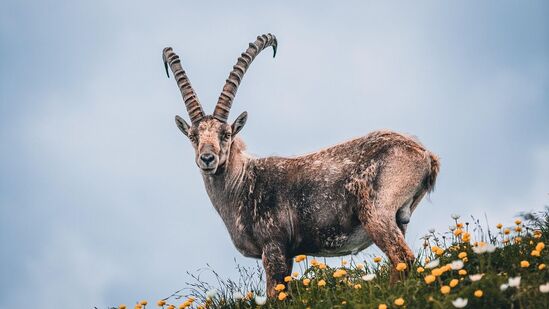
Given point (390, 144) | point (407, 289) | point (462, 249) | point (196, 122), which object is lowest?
point (407, 289)

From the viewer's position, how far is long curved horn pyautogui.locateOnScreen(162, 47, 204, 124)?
37.8ft

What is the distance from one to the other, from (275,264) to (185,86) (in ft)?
10.9

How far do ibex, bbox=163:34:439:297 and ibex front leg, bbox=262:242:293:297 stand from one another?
0.01 metres

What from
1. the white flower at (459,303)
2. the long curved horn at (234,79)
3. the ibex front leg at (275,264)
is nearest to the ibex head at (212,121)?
the long curved horn at (234,79)

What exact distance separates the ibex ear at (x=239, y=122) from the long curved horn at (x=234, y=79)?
174mm

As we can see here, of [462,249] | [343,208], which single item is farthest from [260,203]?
[462,249]

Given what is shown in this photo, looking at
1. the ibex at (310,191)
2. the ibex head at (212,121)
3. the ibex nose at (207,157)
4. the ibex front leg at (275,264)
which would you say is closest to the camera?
the ibex at (310,191)

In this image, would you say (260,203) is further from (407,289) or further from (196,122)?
(407,289)

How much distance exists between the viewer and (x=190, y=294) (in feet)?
33.6

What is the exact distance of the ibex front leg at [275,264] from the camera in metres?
10.3

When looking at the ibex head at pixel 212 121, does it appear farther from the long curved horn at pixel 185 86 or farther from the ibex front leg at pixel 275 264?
the ibex front leg at pixel 275 264

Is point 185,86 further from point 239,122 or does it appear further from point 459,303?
point 459,303

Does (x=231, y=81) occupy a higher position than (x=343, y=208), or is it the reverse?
(x=231, y=81)

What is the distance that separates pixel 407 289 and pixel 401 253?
1885 millimetres
